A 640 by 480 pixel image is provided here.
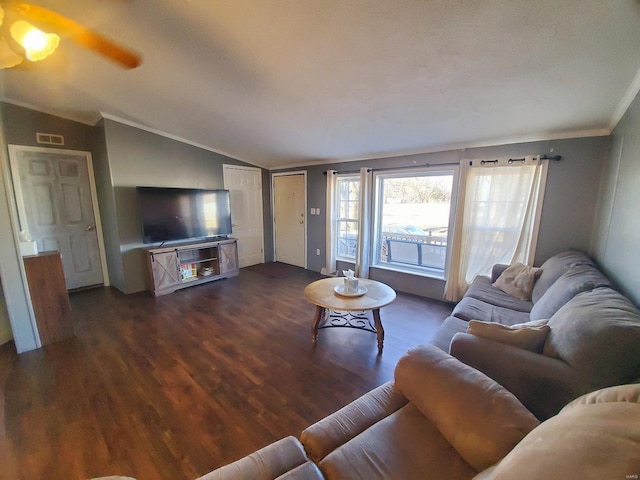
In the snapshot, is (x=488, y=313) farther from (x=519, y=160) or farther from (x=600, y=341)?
(x=519, y=160)

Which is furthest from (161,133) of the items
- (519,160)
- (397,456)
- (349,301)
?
(519,160)

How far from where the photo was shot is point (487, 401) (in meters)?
0.96

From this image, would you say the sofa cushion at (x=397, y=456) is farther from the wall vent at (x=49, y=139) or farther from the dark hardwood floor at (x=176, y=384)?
the wall vent at (x=49, y=139)

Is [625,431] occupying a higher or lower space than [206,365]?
higher

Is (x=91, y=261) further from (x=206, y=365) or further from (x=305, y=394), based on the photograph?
(x=305, y=394)

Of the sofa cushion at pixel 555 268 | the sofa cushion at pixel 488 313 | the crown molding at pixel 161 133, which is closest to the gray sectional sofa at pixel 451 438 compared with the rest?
the sofa cushion at pixel 488 313

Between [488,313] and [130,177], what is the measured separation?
466 centimetres

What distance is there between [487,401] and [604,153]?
9.77 ft

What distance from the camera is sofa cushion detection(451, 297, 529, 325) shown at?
6.71 feet

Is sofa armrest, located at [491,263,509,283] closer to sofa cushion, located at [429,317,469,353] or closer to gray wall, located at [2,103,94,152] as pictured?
sofa cushion, located at [429,317,469,353]

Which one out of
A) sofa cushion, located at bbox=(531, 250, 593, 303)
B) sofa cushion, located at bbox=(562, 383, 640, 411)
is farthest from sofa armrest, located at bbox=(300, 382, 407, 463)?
sofa cushion, located at bbox=(531, 250, 593, 303)

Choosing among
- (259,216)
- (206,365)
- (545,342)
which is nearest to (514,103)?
(545,342)

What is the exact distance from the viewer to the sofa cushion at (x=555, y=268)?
2164mm

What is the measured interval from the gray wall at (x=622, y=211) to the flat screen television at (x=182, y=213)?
15.3 feet
